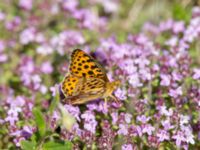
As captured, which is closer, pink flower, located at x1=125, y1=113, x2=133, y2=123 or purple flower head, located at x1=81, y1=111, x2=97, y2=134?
purple flower head, located at x1=81, y1=111, x2=97, y2=134

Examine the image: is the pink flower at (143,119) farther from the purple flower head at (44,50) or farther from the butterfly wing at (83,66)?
the purple flower head at (44,50)

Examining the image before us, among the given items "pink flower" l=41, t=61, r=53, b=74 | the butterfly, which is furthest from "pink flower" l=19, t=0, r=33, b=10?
the butterfly

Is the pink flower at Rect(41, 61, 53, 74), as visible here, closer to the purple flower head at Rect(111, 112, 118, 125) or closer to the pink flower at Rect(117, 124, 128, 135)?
the purple flower head at Rect(111, 112, 118, 125)

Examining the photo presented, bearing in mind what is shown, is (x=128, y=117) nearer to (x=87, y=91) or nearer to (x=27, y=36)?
(x=87, y=91)

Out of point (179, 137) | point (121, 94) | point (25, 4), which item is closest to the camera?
point (179, 137)

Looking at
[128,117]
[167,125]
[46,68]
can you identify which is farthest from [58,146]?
[46,68]

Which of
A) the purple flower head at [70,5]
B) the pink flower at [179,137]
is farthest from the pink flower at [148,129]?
the purple flower head at [70,5]

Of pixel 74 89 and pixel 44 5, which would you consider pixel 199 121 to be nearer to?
pixel 74 89

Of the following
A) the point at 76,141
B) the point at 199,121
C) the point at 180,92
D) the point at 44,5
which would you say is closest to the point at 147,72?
the point at 180,92
